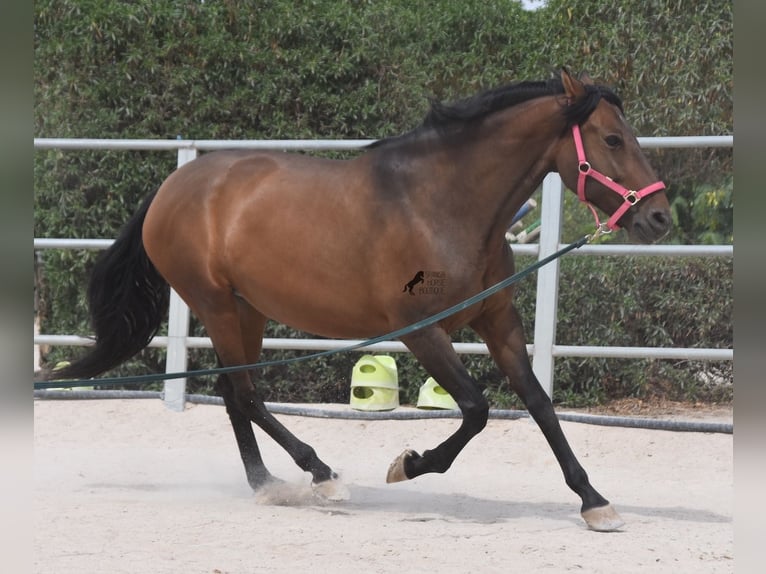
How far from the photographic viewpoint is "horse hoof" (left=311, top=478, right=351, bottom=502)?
4.38 m

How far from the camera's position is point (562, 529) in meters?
3.86

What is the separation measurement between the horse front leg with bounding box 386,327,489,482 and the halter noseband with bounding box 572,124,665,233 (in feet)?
2.50

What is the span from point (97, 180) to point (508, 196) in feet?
12.4

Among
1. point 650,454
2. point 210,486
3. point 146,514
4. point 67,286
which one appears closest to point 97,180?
point 67,286

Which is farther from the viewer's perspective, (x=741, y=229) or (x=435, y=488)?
(x=435, y=488)

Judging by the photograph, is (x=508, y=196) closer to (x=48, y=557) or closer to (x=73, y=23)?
(x=48, y=557)

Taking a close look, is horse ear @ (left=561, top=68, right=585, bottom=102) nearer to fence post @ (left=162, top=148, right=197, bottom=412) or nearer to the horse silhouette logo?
the horse silhouette logo

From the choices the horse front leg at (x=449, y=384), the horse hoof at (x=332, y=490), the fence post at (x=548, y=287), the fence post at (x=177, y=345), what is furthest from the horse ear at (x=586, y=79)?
the fence post at (x=177, y=345)

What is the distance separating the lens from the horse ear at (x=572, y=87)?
12.6 ft

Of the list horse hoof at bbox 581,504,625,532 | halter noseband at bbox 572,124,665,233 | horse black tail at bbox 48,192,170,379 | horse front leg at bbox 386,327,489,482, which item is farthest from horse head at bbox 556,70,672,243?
horse black tail at bbox 48,192,170,379

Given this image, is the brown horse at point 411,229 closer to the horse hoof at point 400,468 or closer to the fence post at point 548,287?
the horse hoof at point 400,468

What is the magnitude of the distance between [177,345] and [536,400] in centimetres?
267

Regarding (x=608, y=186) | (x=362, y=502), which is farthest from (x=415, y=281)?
(x=362, y=502)

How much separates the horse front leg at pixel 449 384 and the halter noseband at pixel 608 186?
0.76 meters
